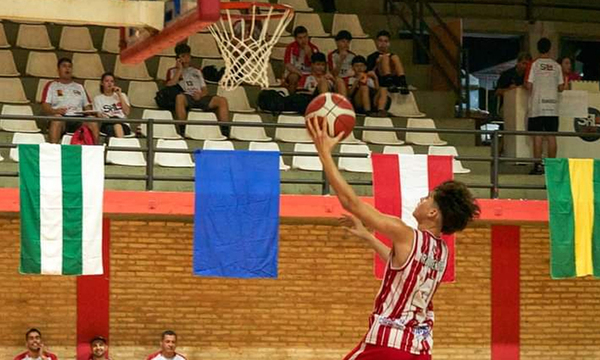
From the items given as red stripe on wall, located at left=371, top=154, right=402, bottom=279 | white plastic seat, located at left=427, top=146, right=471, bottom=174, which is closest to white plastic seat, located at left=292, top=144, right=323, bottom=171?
white plastic seat, located at left=427, top=146, right=471, bottom=174

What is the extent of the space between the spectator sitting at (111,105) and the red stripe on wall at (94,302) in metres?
1.25

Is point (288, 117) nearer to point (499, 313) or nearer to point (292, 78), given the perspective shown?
point (292, 78)

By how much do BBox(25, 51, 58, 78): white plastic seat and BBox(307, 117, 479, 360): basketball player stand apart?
10423 mm

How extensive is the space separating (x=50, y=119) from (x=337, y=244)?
4.25 metres

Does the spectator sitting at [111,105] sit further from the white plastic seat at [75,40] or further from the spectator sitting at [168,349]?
the spectator sitting at [168,349]

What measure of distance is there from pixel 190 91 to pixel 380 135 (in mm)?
2539

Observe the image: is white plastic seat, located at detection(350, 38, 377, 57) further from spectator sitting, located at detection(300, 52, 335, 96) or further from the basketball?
the basketball

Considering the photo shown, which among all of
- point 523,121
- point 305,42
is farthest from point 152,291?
point 523,121

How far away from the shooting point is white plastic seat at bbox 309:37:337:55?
1739cm

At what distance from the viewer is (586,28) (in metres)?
19.8

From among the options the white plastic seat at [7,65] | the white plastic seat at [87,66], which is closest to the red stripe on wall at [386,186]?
the white plastic seat at [87,66]

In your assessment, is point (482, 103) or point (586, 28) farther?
A: point (482, 103)

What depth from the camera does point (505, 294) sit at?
1603 cm

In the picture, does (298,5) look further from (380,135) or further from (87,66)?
(87,66)
